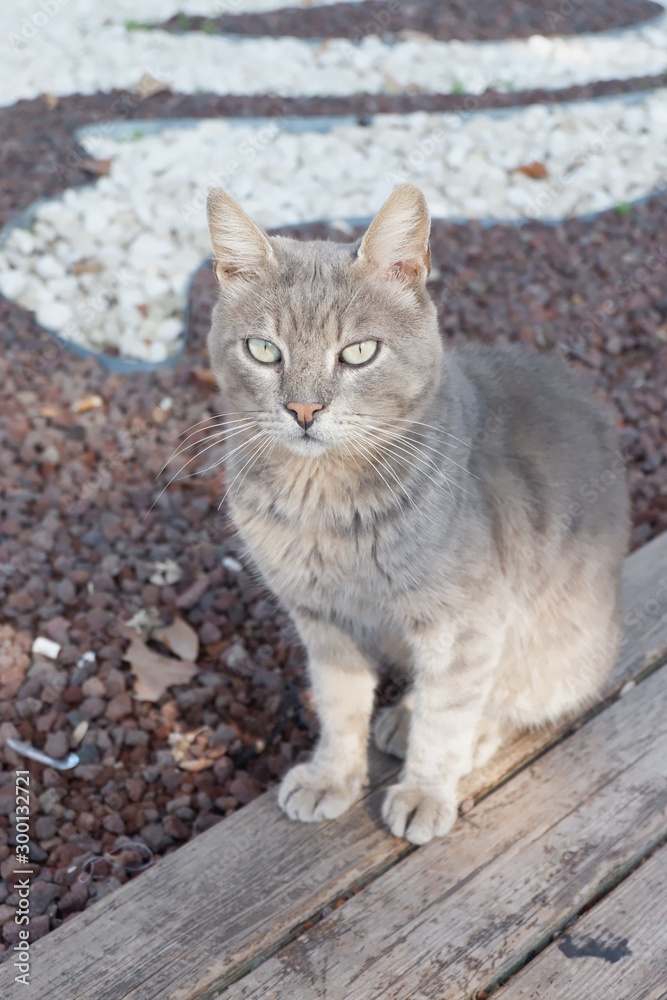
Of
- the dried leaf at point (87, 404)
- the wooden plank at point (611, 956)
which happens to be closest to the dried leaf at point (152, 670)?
the dried leaf at point (87, 404)

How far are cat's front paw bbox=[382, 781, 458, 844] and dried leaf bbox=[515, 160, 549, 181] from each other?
3.73 m

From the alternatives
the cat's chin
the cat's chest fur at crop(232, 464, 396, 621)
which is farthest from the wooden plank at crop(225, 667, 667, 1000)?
the cat's chin

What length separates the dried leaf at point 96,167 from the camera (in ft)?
15.9

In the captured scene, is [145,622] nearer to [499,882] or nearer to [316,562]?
[316,562]

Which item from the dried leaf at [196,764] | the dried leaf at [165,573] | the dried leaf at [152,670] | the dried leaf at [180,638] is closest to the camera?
the dried leaf at [196,764]

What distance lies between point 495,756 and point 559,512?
0.64 m

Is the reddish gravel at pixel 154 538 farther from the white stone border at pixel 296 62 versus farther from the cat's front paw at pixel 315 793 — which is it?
the white stone border at pixel 296 62

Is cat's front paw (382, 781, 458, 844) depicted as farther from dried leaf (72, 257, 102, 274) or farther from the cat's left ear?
dried leaf (72, 257, 102, 274)

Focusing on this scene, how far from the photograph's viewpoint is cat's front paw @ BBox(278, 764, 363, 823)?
2.15 metres

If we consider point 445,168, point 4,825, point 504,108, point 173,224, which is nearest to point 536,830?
point 4,825

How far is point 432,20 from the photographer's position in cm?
703

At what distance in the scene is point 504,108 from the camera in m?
5.48

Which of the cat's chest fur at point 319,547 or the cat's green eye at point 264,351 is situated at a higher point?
the cat's green eye at point 264,351

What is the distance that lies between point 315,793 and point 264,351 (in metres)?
1.04
